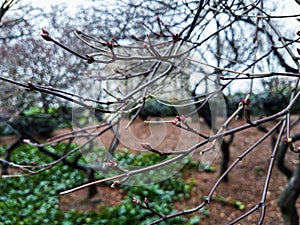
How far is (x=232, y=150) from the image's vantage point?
2.71 metres

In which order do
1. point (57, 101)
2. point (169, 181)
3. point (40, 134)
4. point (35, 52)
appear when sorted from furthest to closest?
point (169, 181), point (40, 134), point (57, 101), point (35, 52)

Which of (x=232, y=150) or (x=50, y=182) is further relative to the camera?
(x=232, y=150)

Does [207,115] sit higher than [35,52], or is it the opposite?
[35,52]

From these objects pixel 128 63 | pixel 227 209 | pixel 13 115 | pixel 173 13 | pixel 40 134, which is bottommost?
pixel 227 209

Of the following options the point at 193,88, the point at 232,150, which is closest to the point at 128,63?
the point at 193,88

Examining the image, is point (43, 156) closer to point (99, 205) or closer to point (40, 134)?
point (40, 134)

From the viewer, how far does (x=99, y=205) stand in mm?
2000

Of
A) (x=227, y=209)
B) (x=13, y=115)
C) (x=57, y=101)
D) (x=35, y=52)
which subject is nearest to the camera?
(x=35, y=52)

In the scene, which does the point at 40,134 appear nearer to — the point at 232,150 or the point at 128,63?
the point at 128,63

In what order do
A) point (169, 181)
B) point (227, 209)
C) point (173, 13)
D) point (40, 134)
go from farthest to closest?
point (169, 181)
point (227, 209)
point (40, 134)
point (173, 13)

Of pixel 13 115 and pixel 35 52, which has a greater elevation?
pixel 35 52

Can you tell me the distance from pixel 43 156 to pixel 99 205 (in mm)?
408

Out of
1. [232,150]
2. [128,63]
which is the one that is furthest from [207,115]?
[232,150]

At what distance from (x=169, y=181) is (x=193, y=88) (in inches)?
50.2
